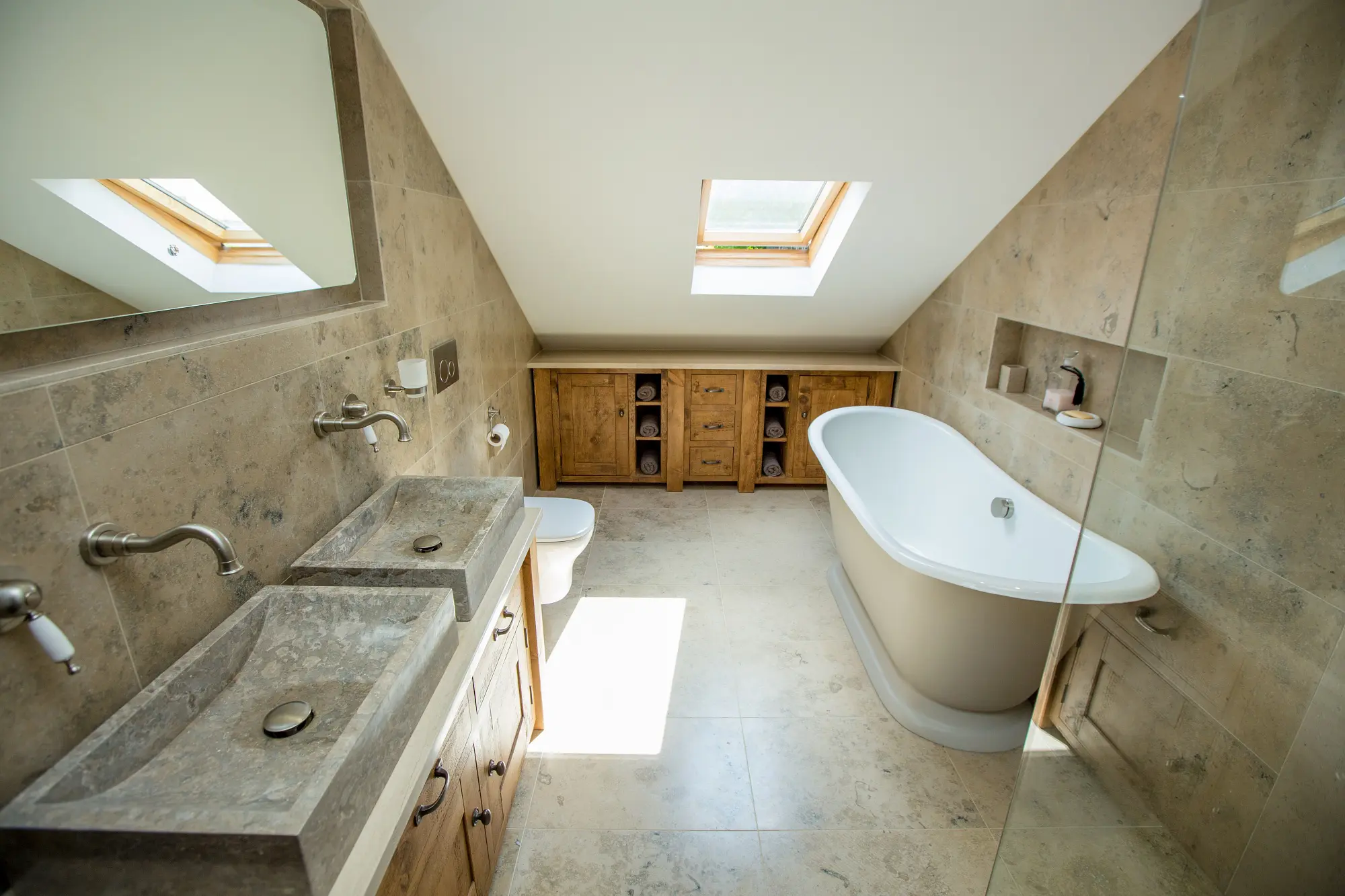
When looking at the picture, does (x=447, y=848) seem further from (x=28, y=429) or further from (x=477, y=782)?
(x=28, y=429)

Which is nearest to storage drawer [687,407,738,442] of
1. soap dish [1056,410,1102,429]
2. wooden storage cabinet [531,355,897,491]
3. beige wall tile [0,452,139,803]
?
wooden storage cabinet [531,355,897,491]

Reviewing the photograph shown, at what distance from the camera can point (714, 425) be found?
12.6 feet

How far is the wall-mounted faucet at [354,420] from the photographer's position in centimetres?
143

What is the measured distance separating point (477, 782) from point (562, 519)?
3.99ft

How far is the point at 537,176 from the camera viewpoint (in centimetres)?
240

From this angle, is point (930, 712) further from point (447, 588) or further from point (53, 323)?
point (53, 323)

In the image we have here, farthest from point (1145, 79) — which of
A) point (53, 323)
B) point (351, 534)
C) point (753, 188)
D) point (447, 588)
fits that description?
point (53, 323)

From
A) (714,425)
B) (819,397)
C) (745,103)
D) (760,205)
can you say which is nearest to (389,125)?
(745,103)

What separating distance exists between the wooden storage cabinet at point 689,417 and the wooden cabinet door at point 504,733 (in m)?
2.09

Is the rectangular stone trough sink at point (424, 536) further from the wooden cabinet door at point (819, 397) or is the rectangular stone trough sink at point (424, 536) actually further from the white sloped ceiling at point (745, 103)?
the wooden cabinet door at point (819, 397)

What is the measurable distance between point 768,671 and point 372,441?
65.1 inches

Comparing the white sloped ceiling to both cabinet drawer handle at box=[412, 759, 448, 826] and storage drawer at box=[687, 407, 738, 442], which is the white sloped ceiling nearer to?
storage drawer at box=[687, 407, 738, 442]

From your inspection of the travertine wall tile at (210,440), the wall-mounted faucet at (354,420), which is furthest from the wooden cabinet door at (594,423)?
the wall-mounted faucet at (354,420)

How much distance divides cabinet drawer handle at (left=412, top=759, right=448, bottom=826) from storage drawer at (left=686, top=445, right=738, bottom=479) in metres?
2.88
